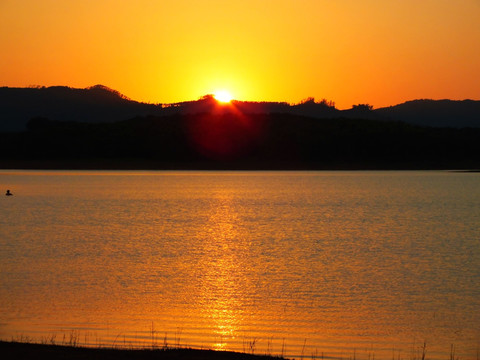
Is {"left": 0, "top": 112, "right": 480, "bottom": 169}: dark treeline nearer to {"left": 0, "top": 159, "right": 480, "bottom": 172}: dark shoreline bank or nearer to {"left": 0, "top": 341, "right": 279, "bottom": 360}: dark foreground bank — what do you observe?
{"left": 0, "top": 159, "right": 480, "bottom": 172}: dark shoreline bank

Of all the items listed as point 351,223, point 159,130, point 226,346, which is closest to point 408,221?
point 351,223

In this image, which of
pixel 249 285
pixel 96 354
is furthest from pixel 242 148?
pixel 96 354

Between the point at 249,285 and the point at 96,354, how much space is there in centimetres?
964

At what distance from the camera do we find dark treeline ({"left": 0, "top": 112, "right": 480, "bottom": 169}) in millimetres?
152625

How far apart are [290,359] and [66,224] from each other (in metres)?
30.4

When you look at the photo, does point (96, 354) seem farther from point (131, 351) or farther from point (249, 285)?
point (249, 285)

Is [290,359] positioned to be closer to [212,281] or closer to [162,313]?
[162,313]

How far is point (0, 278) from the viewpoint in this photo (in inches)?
797

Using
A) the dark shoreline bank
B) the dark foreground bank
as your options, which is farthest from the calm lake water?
the dark shoreline bank

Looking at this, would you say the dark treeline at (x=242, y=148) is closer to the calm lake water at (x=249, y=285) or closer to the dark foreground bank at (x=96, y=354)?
the calm lake water at (x=249, y=285)

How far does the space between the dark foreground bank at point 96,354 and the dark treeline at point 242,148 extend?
5636 inches

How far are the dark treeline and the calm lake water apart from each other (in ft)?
373

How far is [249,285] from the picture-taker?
20.0 metres

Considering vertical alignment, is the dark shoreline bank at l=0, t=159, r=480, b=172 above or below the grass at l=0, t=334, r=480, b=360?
below
